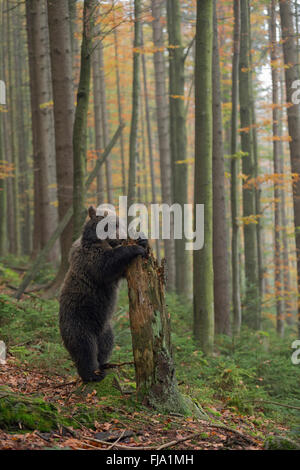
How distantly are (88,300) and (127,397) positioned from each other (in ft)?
4.69

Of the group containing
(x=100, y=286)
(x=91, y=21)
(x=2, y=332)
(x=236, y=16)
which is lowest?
(x=2, y=332)

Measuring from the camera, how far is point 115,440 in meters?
4.80

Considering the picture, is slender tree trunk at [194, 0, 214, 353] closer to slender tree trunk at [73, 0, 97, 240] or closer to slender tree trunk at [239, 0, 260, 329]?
slender tree trunk at [73, 0, 97, 240]

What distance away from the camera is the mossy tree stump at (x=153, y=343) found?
18.8ft

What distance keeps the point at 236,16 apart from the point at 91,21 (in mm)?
6818

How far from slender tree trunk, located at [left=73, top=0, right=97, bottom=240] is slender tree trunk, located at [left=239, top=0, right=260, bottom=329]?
26.9 feet

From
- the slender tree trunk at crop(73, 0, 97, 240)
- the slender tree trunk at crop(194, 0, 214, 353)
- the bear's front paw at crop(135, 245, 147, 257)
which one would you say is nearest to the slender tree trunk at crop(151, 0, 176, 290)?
the slender tree trunk at crop(194, 0, 214, 353)

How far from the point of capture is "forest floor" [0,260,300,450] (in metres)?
4.73

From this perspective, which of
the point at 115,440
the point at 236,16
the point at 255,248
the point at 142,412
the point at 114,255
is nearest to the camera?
the point at 115,440

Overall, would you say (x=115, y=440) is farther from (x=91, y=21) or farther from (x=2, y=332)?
(x=91, y=21)

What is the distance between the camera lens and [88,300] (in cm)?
672

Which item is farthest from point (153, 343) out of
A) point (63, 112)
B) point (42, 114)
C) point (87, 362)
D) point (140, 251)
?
point (42, 114)

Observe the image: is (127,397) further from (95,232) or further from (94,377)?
(95,232)

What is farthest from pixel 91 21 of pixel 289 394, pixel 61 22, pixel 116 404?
pixel 289 394
